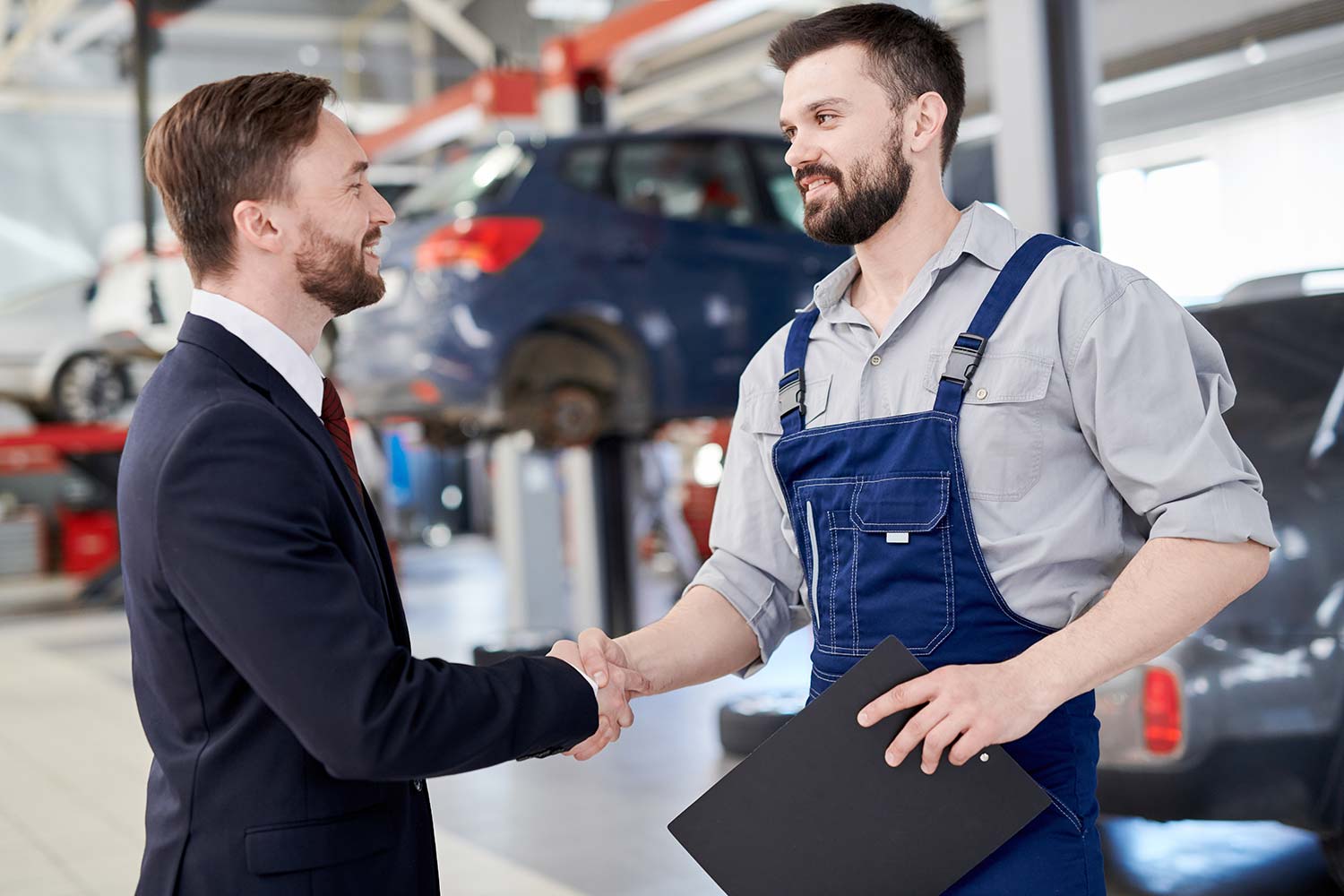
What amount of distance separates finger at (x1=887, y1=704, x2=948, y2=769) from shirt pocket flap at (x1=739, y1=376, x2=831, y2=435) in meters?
0.39

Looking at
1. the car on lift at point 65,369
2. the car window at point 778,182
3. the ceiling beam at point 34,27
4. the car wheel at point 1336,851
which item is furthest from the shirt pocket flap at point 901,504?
the ceiling beam at point 34,27

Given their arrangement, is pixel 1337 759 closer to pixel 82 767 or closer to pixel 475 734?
pixel 475 734

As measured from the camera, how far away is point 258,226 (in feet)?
4.51

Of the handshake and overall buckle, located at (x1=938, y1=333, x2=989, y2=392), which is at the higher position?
overall buckle, located at (x1=938, y1=333, x2=989, y2=392)

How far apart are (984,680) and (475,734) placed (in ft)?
1.63

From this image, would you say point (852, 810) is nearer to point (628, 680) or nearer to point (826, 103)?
point (628, 680)

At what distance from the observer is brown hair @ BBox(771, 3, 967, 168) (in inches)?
59.4

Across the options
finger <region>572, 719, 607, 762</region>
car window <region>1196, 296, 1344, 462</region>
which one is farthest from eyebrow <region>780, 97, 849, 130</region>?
car window <region>1196, 296, 1344, 462</region>

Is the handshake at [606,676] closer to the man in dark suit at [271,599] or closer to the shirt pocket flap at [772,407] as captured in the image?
the man in dark suit at [271,599]

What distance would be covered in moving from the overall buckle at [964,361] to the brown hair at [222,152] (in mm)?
725

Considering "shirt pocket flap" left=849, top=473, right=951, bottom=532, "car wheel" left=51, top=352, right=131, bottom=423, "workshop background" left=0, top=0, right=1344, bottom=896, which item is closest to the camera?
"shirt pocket flap" left=849, top=473, right=951, bottom=532

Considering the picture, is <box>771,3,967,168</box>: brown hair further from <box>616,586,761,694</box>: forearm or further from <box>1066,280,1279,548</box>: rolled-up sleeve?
<box>616,586,761,694</box>: forearm

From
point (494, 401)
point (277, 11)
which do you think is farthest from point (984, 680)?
point (277, 11)

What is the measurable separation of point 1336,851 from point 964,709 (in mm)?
1804
